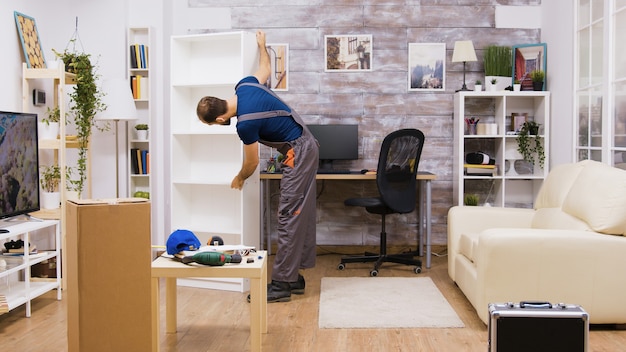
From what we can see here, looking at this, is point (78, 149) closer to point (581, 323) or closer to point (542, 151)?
point (542, 151)

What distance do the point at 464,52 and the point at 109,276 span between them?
13.6 ft

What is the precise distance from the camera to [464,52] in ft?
19.9

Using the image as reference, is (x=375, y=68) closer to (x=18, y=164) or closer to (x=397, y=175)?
(x=397, y=175)

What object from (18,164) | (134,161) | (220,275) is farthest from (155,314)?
(134,161)

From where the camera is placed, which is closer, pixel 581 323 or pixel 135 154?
pixel 581 323

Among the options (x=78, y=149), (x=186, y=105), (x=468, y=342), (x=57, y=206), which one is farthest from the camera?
(x=78, y=149)

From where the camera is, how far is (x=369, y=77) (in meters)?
6.46

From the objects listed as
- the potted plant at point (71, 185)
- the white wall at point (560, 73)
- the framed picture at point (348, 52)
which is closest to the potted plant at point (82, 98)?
the potted plant at point (71, 185)

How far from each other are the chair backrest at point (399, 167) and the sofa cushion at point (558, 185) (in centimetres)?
113

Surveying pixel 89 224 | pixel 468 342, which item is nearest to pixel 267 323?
pixel 468 342

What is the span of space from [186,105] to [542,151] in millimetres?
3132

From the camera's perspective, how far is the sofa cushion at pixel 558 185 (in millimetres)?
4294

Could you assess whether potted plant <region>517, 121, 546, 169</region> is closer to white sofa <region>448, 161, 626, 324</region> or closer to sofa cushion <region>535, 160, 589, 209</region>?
sofa cushion <region>535, 160, 589, 209</region>

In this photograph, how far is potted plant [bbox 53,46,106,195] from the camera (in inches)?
209
